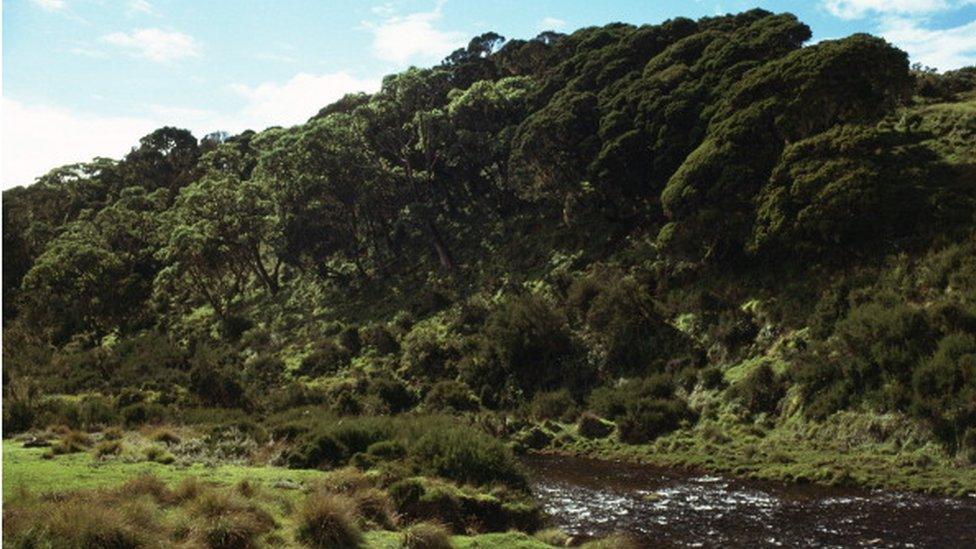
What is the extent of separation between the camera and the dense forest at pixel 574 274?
30.3 metres

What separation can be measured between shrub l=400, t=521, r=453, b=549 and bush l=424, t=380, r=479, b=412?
2862cm

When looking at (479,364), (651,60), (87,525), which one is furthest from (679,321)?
(87,525)

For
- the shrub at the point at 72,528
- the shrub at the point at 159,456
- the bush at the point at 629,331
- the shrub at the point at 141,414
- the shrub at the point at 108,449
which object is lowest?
the shrub at the point at 141,414

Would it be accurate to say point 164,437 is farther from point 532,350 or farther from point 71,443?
point 532,350

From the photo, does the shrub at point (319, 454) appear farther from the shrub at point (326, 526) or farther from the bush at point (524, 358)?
the bush at point (524, 358)

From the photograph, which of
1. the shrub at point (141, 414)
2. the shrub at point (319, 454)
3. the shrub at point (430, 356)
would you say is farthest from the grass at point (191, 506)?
the shrub at point (430, 356)

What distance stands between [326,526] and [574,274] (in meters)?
40.3

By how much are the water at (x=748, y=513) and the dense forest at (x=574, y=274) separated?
2101mm

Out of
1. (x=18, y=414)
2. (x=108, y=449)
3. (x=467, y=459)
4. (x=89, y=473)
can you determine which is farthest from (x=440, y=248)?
(x=89, y=473)

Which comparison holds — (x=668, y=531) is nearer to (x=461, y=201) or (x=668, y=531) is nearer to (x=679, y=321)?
(x=679, y=321)

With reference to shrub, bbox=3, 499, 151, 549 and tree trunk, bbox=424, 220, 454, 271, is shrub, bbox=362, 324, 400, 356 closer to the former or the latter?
tree trunk, bbox=424, 220, 454, 271

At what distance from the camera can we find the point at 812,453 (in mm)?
28172

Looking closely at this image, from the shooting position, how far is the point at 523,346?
151ft

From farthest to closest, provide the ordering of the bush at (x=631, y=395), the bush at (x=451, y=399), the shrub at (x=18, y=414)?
the bush at (x=451, y=399), the bush at (x=631, y=395), the shrub at (x=18, y=414)
